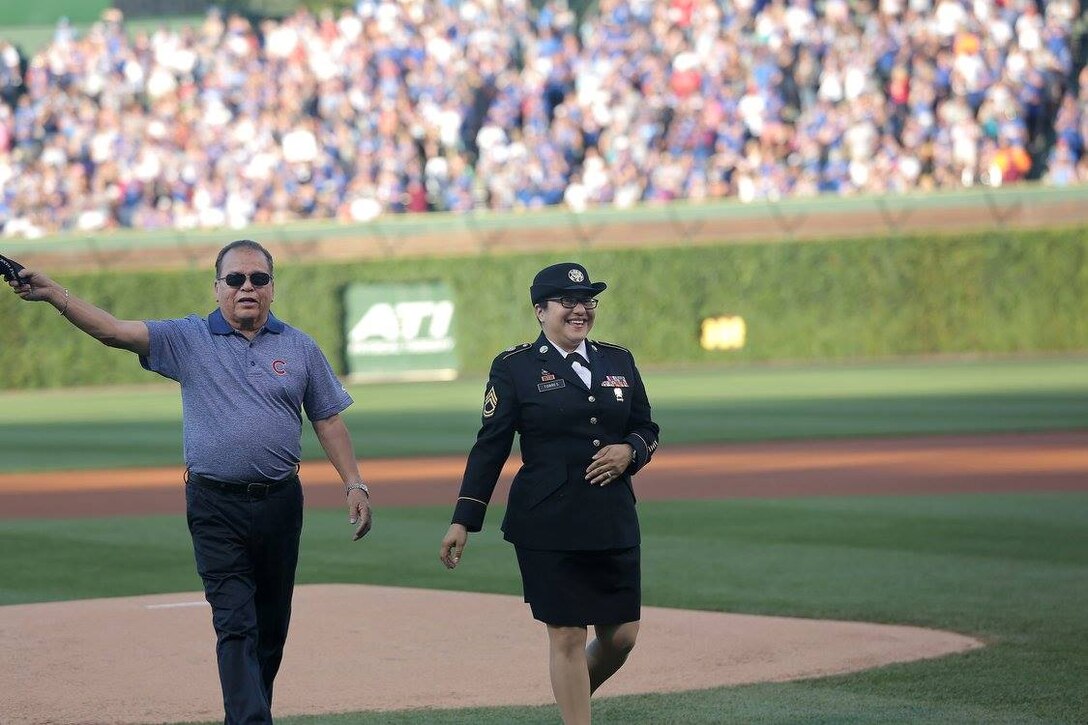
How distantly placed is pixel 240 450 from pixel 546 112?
27783mm

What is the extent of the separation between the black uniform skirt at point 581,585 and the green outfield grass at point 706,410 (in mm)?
12821

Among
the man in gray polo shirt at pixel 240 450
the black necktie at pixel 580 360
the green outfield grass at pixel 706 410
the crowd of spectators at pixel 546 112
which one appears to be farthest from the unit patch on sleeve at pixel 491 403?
the crowd of spectators at pixel 546 112

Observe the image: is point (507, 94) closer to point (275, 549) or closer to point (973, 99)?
point (973, 99)

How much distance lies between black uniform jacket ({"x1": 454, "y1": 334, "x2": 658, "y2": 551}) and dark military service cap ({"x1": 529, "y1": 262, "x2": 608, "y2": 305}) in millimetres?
195

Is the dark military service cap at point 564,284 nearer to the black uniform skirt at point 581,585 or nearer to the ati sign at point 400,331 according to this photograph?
the black uniform skirt at point 581,585

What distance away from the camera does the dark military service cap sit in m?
5.87

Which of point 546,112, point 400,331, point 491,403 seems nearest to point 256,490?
point 491,403

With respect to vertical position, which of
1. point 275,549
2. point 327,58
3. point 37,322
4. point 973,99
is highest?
point 327,58

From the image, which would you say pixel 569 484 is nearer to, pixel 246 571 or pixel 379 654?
pixel 246 571

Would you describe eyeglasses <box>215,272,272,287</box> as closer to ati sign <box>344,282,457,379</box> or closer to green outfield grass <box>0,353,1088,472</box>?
green outfield grass <box>0,353,1088,472</box>

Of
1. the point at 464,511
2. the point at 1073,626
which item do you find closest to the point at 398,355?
the point at 1073,626

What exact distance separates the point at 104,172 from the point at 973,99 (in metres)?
15.8

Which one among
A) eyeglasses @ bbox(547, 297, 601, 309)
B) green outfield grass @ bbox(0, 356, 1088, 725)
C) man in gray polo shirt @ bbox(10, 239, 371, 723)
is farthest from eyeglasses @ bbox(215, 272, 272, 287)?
green outfield grass @ bbox(0, 356, 1088, 725)

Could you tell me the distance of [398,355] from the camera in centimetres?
3150
